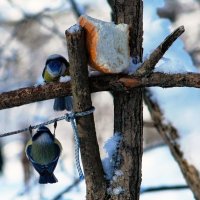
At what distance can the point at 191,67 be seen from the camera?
5.57 feet

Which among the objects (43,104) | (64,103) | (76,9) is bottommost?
(64,103)

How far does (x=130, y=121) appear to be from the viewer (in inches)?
42.5

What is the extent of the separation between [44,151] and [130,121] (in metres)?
0.19

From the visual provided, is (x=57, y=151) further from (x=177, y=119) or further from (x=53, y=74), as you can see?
(x=177, y=119)

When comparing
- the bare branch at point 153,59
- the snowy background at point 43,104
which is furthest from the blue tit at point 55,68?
the snowy background at point 43,104

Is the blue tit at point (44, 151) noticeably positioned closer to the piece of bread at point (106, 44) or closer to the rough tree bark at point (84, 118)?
the rough tree bark at point (84, 118)

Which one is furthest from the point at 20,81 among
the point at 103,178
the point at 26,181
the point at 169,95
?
the point at 103,178

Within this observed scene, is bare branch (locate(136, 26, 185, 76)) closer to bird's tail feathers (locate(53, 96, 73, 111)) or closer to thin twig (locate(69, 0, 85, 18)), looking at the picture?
bird's tail feathers (locate(53, 96, 73, 111))

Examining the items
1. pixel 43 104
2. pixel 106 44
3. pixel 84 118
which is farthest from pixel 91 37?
pixel 43 104

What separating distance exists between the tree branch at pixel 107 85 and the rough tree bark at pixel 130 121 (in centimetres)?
7

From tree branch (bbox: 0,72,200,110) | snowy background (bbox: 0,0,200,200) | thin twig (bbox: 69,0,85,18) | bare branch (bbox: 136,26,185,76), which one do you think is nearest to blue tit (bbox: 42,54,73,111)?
tree branch (bbox: 0,72,200,110)

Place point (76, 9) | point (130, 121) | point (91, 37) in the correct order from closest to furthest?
1. point (91, 37)
2. point (130, 121)
3. point (76, 9)

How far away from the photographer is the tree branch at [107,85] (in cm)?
100

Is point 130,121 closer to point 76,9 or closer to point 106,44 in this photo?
point 106,44
